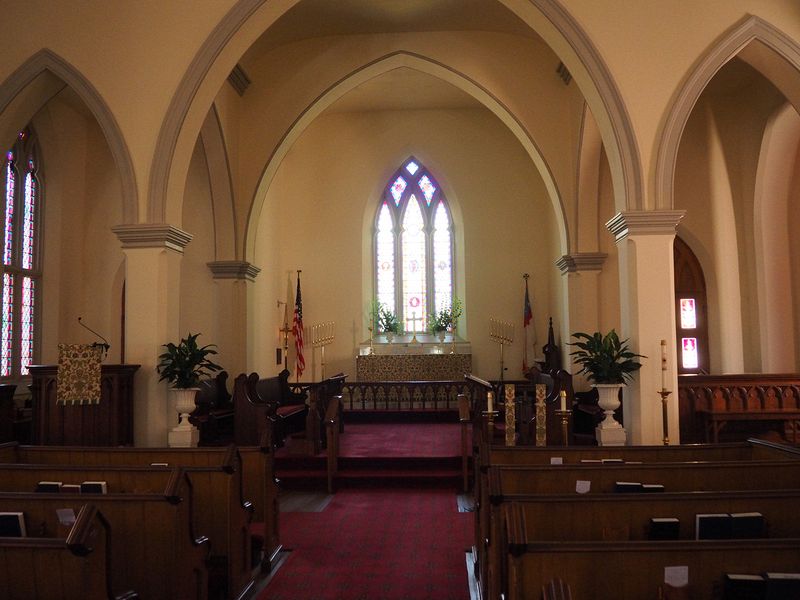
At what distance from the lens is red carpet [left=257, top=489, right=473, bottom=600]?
4.73 m

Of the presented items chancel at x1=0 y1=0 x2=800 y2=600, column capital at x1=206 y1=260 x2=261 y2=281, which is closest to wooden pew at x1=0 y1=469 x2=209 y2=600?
chancel at x1=0 y1=0 x2=800 y2=600

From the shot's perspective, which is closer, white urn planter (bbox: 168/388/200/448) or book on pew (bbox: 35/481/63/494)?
book on pew (bbox: 35/481/63/494)

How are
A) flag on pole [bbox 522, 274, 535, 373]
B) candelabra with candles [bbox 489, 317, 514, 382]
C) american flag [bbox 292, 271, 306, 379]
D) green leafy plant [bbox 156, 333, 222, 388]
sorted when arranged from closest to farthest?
green leafy plant [bbox 156, 333, 222, 388], flag on pole [bbox 522, 274, 535, 373], american flag [bbox 292, 271, 306, 379], candelabra with candles [bbox 489, 317, 514, 382]

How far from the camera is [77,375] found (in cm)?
698

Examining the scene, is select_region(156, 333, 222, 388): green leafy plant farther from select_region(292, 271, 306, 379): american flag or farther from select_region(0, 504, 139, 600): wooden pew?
select_region(292, 271, 306, 379): american flag

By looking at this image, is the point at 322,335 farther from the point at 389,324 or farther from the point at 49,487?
the point at 49,487

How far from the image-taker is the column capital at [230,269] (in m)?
11.3

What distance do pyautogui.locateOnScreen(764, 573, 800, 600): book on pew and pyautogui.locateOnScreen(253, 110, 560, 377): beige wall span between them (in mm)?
11831

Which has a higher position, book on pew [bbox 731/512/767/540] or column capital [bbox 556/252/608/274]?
column capital [bbox 556/252/608/274]

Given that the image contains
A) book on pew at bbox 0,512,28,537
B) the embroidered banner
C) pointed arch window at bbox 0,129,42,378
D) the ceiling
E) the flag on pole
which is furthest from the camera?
the flag on pole

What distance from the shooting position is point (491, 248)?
1477cm

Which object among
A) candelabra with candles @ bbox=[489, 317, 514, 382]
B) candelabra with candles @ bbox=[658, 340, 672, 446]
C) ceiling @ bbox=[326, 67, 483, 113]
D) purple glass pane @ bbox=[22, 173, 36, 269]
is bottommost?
candelabra with candles @ bbox=[658, 340, 672, 446]

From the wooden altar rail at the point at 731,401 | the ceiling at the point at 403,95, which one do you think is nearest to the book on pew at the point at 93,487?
the wooden altar rail at the point at 731,401

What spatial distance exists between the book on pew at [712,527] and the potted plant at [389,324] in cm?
1153
